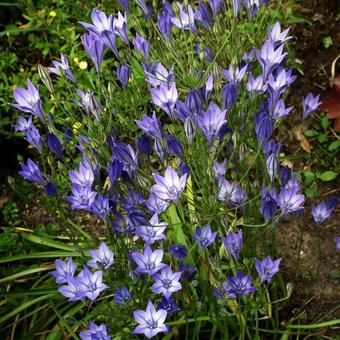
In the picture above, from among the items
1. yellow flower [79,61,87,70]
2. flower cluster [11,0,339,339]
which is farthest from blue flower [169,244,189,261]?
yellow flower [79,61,87,70]

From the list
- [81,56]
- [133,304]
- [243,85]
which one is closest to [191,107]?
[243,85]

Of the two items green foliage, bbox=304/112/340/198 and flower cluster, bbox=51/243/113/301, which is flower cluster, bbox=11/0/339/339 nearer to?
flower cluster, bbox=51/243/113/301

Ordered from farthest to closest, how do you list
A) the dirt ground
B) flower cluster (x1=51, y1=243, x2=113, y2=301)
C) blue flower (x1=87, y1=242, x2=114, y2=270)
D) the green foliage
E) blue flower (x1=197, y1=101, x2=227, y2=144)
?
the green foliage
the dirt ground
blue flower (x1=87, y1=242, x2=114, y2=270)
flower cluster (x1=51, y1=243, x2=113, y2=301)
blue flower (x1=197, y1=101, x2=227, y2=144)

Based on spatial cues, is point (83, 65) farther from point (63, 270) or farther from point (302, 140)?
point (63, 270)

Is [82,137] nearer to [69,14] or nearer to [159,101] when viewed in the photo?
[159,101]

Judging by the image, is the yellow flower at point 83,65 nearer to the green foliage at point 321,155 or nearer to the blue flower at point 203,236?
the green foliage at point 321,155

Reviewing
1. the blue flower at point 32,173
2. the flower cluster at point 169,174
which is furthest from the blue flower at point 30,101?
the blue flower at point 32,173

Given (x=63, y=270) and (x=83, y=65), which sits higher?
(x=83, y=65)

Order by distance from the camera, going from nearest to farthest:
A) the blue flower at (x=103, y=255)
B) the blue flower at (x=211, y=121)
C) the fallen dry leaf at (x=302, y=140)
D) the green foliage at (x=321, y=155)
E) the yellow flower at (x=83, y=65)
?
the blue flower at (x=211, y=121), the blue flower at (x=103, y=255), the green foliage at (x=321, y=155), the fallen dry leaf at (x=302, y=140), the yellow flower at (x=83, y=65)

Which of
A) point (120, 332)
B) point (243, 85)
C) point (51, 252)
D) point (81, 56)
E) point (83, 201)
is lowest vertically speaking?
point (120, 332)

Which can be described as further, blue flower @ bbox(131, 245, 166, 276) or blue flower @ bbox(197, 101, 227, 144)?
blue flower @ bbox(131, 245, 166, 276)

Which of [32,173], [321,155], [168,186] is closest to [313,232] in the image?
[321,155]
